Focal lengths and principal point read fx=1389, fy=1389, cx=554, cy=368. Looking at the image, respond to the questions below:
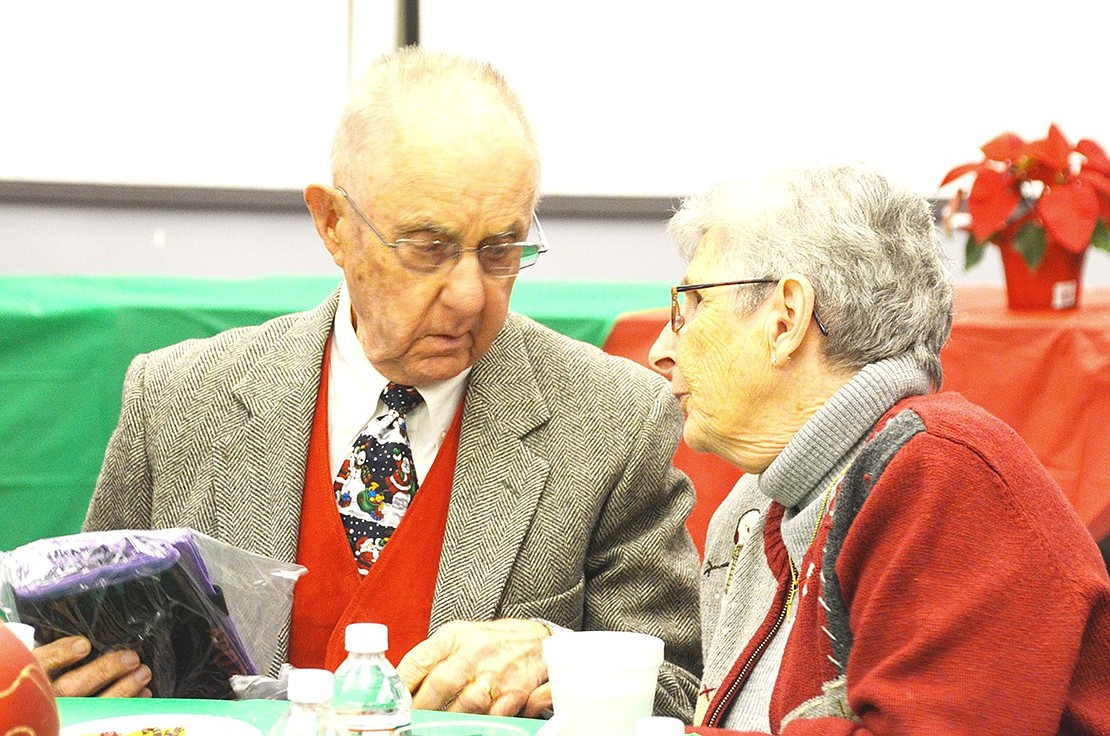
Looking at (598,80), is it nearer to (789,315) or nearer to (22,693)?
(789,315)

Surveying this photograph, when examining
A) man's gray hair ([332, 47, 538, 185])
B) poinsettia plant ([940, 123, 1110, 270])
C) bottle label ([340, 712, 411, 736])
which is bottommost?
bottle label ([340, 712, 411, 736])

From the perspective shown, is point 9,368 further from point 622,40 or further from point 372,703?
point 622,40

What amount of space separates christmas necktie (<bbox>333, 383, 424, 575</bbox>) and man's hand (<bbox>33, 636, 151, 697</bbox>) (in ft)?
1.35

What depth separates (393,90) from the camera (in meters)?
1.84

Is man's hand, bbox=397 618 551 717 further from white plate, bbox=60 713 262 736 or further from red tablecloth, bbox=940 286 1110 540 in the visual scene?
red tablecloth, bbox=940 286 1110 540

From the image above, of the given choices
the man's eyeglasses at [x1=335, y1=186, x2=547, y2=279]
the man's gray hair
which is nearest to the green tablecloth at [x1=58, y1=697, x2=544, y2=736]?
the man's eyeglasses at [x1=335, y1=186, x2=547, y2=279]

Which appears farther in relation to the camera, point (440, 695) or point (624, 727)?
point (440, 695)

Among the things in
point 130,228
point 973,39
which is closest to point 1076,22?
point 973,39

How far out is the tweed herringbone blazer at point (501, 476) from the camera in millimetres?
1884

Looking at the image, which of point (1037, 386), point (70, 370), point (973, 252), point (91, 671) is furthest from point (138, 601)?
point (973, 252)

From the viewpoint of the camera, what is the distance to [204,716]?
53.1 inches

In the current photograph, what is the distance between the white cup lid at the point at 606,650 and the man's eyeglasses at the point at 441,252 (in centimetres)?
68

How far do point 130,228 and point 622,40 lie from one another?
60.9 inches

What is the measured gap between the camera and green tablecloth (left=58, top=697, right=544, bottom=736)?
4.51ft
